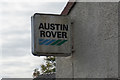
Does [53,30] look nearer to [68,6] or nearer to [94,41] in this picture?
[94,41]

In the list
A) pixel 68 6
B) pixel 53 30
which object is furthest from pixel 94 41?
pixel 68 6

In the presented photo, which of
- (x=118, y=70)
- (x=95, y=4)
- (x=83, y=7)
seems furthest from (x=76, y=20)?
(x=118, y=70)

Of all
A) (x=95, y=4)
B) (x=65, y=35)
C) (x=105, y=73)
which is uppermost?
(x=95, y=4)

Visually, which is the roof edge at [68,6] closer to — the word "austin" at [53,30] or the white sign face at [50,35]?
the white sign face at [50,35]

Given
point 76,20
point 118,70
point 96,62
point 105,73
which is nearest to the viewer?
point 118,70

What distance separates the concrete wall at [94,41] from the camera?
6492 mm

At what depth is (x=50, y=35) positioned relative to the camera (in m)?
7.89

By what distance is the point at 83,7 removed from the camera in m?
8.02

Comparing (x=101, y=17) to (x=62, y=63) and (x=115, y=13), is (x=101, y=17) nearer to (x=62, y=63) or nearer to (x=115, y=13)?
(x=115, y=13)

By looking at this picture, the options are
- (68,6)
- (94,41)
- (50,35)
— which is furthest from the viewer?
(68,6)

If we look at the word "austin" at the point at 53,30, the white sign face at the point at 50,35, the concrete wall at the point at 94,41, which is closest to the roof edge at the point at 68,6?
the concrete wall at the point at 94,41

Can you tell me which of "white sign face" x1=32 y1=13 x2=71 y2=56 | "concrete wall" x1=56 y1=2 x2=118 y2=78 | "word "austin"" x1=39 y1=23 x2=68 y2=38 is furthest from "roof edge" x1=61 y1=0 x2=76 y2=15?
"word "austin"" x1=39 y1=23 x2=68 y2=38

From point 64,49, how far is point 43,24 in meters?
0.81

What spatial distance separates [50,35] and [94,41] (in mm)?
1179
